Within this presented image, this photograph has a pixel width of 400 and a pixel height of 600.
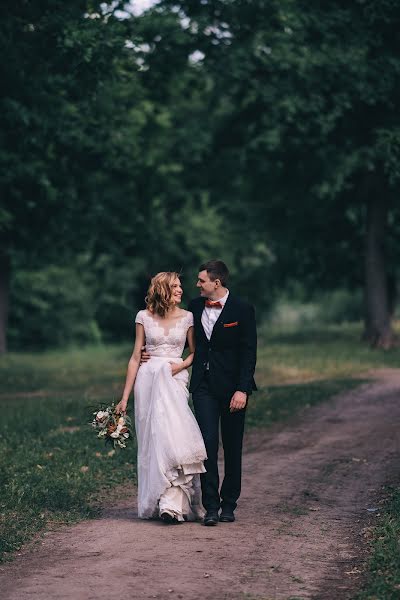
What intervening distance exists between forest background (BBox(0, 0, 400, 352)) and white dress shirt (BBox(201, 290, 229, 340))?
28.4 feet

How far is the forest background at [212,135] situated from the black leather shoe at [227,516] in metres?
9.45

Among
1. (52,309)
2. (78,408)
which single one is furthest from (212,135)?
(78,408)

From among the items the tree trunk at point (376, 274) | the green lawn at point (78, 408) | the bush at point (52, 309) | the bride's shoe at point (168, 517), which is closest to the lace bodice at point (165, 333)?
the bride's shoe at point (168, 517)

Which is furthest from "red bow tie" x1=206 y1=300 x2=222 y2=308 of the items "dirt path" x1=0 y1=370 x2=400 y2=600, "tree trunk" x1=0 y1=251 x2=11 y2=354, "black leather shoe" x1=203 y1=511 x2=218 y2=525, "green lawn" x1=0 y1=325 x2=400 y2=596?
"tree trunk" x1=0 y1=251 x2=11 y2=354

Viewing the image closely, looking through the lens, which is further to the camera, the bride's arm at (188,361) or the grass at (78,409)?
the grass at (78,409)

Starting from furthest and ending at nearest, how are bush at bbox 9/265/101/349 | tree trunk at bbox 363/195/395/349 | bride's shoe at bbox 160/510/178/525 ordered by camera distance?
bush at bbox 9/265/101/349, tree trunk at bbox 363/195/395/349, bride's shoe at bbox 160/510/178/525

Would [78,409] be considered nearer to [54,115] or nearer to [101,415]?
[54,115]

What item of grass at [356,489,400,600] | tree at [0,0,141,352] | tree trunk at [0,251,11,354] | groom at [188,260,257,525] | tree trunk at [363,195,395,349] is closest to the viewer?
grass at [356,489,400,600]

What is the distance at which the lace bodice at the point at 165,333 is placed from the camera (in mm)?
9438

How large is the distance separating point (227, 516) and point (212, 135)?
2283 centimetres

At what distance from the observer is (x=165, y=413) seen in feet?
30.6

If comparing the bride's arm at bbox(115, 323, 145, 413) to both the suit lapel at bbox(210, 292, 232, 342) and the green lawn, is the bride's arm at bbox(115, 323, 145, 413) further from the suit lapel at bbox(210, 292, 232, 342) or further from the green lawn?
the green lawn

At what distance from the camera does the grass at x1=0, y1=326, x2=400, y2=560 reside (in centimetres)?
1054

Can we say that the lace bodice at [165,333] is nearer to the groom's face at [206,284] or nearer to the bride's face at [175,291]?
the bride's face at [175,291]
